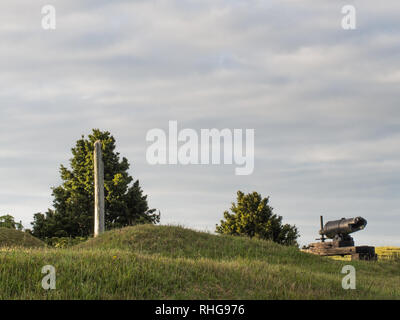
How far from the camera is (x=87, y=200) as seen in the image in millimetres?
34719

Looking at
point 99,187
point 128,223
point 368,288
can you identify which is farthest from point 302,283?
point 128,223

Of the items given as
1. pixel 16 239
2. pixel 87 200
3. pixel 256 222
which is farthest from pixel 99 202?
pixel 256 222

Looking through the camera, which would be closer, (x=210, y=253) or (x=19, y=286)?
(x=19, y=286)

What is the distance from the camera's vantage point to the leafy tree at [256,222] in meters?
36.0

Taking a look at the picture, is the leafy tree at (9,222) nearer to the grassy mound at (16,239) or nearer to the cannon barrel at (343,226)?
the grassy mound at (16,239)

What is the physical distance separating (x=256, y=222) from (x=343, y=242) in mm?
9453

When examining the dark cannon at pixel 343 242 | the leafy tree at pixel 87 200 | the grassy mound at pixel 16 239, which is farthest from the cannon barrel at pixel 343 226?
the grassy mound at pixel 16 239

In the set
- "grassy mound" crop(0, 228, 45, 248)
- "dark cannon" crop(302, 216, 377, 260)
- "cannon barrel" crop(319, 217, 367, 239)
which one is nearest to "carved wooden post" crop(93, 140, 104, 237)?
"grassy mound" crop(0, 228, 45, 248)

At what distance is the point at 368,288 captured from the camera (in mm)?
14555

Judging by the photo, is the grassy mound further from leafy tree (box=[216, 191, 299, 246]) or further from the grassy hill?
leafy tree (box=[216, 191, 299, 246])

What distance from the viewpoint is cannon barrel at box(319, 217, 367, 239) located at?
2795 centimetres
